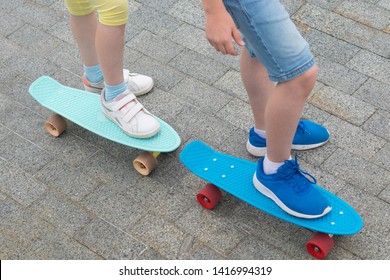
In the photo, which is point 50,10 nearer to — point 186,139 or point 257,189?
point 186,139

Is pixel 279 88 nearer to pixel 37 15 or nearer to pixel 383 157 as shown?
pixel 383 157

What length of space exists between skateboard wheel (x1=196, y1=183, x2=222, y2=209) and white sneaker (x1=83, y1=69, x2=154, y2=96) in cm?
101

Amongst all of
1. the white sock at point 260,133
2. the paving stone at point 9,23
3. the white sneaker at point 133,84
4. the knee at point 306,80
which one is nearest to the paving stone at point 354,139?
the white sock at point 260,133

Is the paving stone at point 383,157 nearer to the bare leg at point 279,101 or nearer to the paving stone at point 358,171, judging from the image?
the paving stone at point 358,171

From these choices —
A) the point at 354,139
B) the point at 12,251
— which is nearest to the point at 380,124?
the point at 354,139

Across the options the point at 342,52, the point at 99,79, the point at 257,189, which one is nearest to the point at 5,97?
the point at 99,79

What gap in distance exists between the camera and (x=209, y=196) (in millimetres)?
3875

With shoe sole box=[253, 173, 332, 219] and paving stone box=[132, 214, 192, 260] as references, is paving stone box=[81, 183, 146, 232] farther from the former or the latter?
shoe sole box=[253, 173, 332, 219]

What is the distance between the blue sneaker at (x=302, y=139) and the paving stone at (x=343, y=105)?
0.29 m

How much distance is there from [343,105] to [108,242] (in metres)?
1.68

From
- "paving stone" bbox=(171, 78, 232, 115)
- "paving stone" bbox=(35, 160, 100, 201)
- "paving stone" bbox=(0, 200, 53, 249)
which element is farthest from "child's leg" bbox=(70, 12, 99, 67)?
"paving stone" bbox=(0, 200, 53, 249)

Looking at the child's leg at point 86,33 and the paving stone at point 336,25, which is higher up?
the child's leg at point 86,33

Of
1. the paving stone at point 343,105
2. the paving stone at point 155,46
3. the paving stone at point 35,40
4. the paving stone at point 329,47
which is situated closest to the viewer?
the paving stone at point 343,105

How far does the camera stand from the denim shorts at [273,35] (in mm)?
3209
